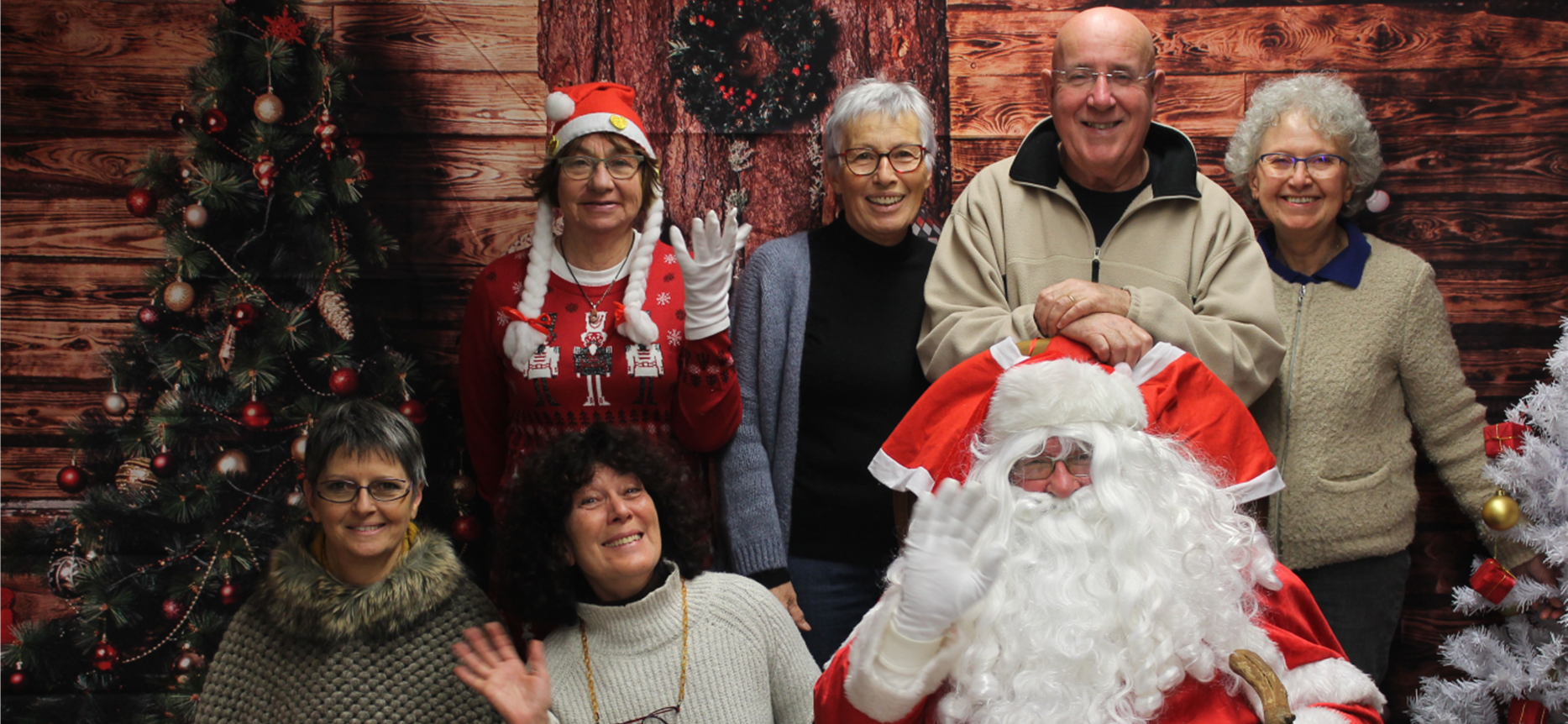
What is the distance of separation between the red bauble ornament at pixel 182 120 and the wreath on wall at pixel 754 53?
1.26 meters

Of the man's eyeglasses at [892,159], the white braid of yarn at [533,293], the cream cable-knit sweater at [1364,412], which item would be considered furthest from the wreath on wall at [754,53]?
the cream cable-knit sweater at [1364,412]

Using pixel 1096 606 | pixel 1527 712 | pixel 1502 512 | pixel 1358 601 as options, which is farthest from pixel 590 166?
pixel 1527 712

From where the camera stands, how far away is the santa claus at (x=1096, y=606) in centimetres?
171

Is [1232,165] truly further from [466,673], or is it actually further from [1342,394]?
[466,673]

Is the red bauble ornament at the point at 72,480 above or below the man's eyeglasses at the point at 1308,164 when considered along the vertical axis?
below

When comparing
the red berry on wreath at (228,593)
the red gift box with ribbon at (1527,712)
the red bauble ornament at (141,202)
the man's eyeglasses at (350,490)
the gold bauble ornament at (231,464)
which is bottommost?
the red gift box with ribbon at (1527,712)

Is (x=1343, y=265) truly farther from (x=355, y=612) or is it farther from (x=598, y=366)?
(x=355, y=612)

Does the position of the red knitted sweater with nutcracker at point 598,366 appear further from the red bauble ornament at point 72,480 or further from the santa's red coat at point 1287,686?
the red bauble ornament at point 72,480

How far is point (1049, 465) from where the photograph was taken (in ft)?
6.08

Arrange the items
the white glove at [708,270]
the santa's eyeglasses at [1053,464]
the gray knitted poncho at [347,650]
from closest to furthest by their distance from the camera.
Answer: the santa's eyeglasses at [1053,464] < the gray knitted poncho at [347,650] < the white glove at [708,270]

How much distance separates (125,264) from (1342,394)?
3154mm

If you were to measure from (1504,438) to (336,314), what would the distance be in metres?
2.99

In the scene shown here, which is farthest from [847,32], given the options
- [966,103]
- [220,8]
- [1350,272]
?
[220,8]

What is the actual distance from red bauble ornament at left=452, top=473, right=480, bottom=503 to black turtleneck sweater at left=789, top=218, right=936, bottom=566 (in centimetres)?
90
